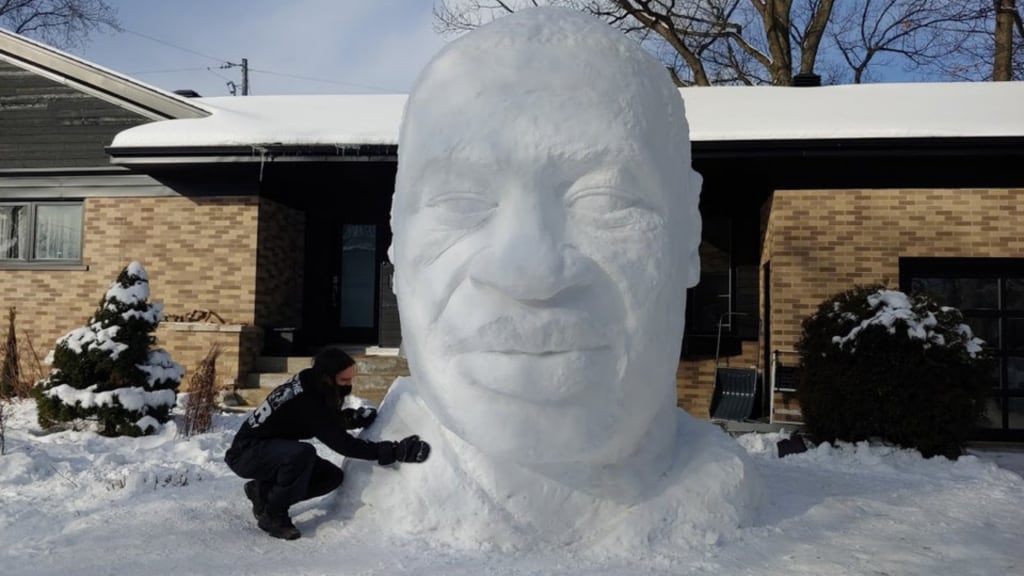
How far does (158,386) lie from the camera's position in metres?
7.70

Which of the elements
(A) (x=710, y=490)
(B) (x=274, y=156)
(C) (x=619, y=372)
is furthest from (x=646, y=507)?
(B) (x=274, y=156)

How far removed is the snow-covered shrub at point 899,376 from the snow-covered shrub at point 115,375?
656cm

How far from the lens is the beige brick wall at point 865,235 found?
9.05 m

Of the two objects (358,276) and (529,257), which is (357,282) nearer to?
(358,276)

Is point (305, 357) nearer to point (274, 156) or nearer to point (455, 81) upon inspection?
point (274, 156)

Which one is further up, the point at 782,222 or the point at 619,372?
the point at 782,222

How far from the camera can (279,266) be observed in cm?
1138

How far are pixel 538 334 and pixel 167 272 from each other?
9.06 meters

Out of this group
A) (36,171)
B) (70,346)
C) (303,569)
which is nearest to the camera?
(303,569)

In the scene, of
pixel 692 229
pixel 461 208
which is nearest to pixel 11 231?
pixel 461 208

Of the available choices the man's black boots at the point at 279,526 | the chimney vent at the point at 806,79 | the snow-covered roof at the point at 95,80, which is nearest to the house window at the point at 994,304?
the chimney vent at the point at 806,79

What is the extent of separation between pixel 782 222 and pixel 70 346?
8.08 metres

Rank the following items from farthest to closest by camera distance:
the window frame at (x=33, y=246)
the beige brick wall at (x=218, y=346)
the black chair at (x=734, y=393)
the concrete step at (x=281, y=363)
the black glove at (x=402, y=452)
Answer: the window frame at (x=33, y=246) < the concrete step at (x=281, y=363) < the beige brick wall at (x=218, y=346) < the black chair at (x=734, y=393) < the black glove at (x=402, y=452)

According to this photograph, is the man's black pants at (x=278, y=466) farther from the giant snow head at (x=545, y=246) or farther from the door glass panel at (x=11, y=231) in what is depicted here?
the door glass panel at (x=11, y=231)
